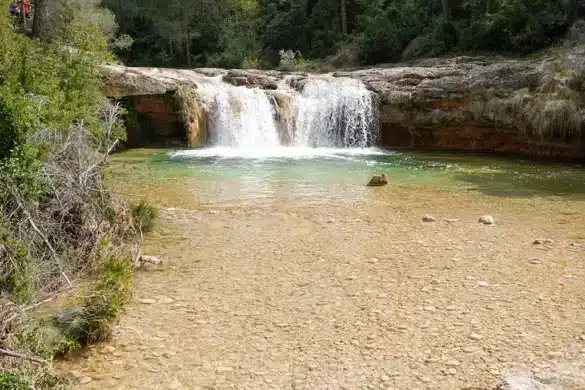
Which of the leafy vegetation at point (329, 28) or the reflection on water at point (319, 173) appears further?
the leafy vegetation at point (329, 28)

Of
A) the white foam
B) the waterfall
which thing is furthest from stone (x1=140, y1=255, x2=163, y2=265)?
the waterfall

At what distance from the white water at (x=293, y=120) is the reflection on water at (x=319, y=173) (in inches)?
39.8

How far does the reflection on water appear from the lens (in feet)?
34.0

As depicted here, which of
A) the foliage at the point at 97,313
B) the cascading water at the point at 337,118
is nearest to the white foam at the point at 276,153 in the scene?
the cascading water at the point at 337,118

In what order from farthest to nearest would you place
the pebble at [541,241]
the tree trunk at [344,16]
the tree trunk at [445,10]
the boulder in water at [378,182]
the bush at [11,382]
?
1. the tree trunk at [344,16]
2. the tree trunk at [445,10]
3. the boulder in water at [378,182]
4. the pebble at [541,241]
5. the bush at [11,382]

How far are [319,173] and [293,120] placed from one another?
219 inches

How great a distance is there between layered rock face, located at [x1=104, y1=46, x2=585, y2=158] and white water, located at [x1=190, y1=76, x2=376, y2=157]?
0.90 ft

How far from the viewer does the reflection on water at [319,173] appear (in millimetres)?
10367

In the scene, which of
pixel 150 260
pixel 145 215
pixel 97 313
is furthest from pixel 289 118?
pixel 97 313

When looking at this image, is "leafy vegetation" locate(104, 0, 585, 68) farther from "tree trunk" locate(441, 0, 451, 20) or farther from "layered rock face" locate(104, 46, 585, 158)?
"layered rock face" locate(104, 46, 585, 158)

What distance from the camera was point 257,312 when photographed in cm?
495

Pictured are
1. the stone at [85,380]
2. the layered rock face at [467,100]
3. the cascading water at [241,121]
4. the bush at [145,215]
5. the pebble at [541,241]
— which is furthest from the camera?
the cascading water at [241,121]

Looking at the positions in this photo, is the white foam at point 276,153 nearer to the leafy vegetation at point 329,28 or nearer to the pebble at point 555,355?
the leafy vegetation at point 329,28

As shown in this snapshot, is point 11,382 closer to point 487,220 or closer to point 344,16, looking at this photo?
point 487,220
